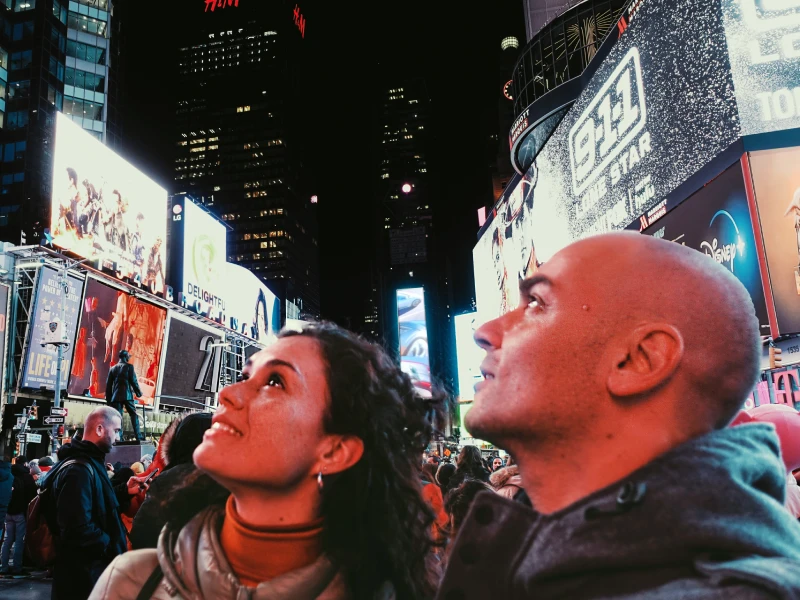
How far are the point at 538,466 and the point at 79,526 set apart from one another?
4.46m

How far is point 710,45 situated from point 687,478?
10.4m

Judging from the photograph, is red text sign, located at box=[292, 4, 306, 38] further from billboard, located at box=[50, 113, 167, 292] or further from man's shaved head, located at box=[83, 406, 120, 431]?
man's shaved head, located at box=[83, 406, 120, 431]

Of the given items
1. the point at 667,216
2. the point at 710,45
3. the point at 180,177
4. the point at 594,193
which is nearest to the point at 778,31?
the point at 710,45

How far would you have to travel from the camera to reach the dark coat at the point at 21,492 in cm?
910

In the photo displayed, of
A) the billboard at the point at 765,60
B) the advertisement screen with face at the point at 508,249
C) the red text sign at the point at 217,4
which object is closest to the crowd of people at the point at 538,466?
the billboard at the point at 765,60

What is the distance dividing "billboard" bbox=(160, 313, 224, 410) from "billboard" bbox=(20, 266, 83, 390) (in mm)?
7331

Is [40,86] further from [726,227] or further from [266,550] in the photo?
[266,550]

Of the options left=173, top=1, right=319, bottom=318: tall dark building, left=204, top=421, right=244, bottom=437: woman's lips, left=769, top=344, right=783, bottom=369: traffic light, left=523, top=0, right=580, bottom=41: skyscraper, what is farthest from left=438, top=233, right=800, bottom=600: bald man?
left=173, top=1, right=319, bottom=318: tall dark building

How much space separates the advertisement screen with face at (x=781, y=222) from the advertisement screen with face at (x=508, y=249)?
734cm

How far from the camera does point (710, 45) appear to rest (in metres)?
9.38

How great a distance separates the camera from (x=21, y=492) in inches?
365

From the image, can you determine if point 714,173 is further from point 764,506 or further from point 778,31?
point 764,506

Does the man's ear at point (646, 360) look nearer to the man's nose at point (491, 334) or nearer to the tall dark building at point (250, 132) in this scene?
the man's nose at point (491, 334)

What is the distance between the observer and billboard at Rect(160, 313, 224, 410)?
2942 cm
